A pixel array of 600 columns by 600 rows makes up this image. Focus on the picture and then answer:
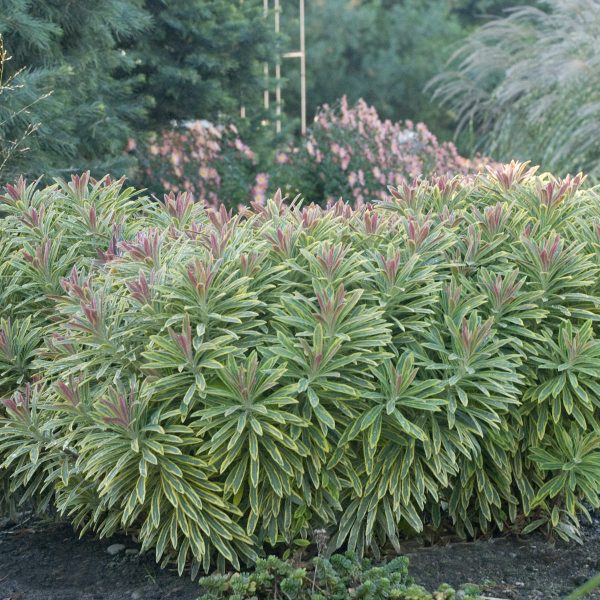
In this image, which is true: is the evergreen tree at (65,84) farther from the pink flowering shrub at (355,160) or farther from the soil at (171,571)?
the soil at (171,571)

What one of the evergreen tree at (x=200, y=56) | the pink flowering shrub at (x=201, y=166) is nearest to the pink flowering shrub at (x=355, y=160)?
the pink flowering shrub at (x=201, y=166)

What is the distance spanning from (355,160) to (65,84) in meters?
2.91

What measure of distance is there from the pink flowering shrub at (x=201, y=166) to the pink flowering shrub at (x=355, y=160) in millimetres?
409

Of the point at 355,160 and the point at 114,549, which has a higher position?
the point at 114,549

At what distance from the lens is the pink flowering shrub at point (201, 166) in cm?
841

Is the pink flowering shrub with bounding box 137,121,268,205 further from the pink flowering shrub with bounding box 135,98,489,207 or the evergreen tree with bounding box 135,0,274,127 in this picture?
the evergreen tree with bounding box 135,0,274,127

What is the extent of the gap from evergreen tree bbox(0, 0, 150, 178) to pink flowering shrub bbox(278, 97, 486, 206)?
1830mm

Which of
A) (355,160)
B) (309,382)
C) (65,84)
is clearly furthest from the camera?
(355,160)

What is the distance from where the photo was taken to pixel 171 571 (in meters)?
3.19

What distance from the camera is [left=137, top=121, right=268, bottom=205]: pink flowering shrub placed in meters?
8.41

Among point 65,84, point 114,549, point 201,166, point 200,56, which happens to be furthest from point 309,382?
point 200,56

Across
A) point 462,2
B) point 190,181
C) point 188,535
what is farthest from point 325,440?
point 462,2

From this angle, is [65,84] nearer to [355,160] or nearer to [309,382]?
[355,160]

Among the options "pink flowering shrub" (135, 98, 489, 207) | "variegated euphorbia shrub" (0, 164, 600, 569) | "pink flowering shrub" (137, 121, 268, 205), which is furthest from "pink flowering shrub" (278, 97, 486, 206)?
"variegated euphorbia shrub" (0, 164, 600, 569)
